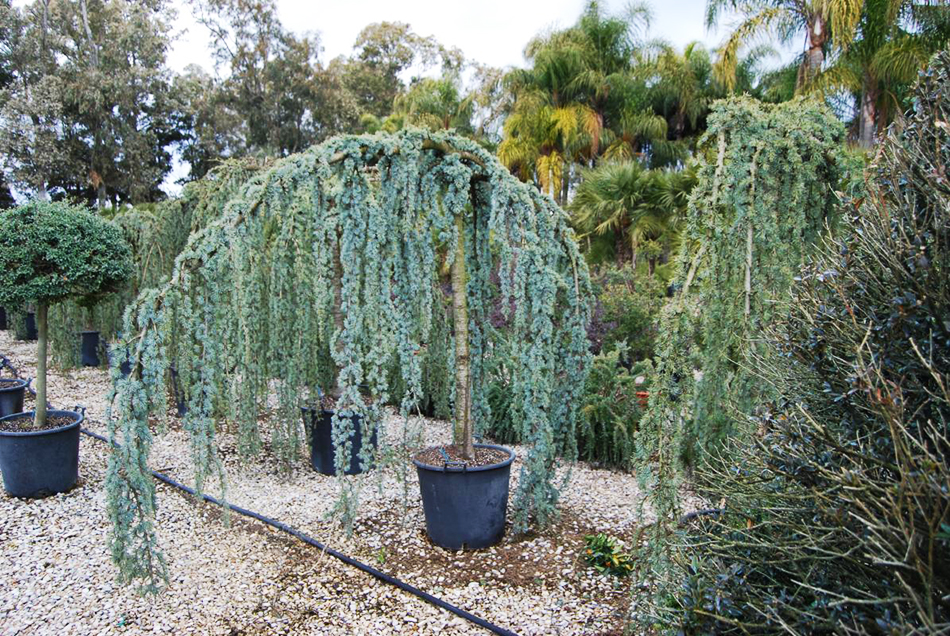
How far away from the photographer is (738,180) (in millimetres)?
2828

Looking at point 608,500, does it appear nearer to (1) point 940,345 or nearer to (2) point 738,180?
(2) point 738,180

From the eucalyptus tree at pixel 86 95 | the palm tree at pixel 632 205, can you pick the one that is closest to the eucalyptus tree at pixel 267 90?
the eucalyptus tree at pixel 86 95

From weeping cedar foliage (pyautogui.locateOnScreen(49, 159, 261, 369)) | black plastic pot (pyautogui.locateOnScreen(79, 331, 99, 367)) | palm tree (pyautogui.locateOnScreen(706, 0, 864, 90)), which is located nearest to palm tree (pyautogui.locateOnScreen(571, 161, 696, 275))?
palm tree (pyautogui.locateOnScreen(706, 0, 864, 90))

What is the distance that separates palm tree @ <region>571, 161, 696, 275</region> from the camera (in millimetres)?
10281

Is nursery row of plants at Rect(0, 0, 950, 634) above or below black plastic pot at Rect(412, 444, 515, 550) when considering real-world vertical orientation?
above

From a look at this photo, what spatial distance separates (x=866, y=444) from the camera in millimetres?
1306

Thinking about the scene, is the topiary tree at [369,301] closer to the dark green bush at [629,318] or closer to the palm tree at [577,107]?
the dark green bush at [629,318]

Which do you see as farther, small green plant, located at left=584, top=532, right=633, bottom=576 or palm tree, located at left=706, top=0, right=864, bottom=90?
palm tree, located at left=706, top=0, right=864, bottom=90

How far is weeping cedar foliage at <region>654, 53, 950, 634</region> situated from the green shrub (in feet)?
10.1

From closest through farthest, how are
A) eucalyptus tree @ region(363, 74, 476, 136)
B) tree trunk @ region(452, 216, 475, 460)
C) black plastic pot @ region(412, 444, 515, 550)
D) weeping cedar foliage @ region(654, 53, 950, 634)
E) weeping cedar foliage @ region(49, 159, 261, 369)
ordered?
weeping cedar foliage @ region(654, 53, 950, 634) → black plastic pot @ region(412, 444, 515, 550) → tree trunk @ region(452, 216, 475, 460) → weeping cedar foliage @ region(49, 159, 261, 369) → eucalyptus tree @ region(363, 74, 476, 136)

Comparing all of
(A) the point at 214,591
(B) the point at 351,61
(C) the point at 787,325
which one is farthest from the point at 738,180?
(B) the point at 351,61

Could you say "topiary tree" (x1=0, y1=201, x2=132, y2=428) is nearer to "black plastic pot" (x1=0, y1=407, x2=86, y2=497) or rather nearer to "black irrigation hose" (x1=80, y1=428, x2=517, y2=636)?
"black plastic pot" (x1=0, y1=407, x2=86, y2=497)

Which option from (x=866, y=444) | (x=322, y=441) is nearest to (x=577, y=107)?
(x=322, y=441)

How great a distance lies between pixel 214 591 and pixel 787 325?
2763 mm
